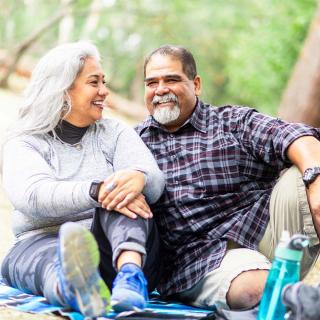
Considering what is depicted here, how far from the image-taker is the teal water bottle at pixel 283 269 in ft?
8.00

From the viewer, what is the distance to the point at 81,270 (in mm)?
2297

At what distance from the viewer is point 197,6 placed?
20.5 m

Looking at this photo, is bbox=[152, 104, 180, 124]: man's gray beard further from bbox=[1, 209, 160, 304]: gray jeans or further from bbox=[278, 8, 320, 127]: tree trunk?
bbox=[278, 8, 320, 127]: tree trunk

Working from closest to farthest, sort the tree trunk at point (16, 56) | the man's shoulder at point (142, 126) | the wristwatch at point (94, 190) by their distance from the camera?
the wristwatch at point (94, 190) → the man's shoulder at point (142, 126) → the tree trunk at point (16, 56)

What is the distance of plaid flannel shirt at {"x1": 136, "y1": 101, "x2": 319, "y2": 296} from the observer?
3221mm

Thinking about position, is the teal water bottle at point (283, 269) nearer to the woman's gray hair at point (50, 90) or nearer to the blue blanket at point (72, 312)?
the blue blanket at point (72, 312)

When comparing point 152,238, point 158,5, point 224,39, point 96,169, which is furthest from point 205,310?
point 224,39

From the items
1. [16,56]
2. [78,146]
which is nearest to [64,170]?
[78,146]

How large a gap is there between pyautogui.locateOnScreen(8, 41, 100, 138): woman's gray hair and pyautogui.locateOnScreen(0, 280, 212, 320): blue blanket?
2.67 ft

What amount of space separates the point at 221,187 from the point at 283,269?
35.5 inches

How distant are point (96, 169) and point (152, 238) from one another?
517 mm

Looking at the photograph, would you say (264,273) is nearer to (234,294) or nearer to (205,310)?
(234,294)

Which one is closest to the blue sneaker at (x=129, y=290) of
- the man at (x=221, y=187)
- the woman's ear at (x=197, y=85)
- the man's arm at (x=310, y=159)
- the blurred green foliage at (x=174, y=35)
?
the man at (x=221, y=187)

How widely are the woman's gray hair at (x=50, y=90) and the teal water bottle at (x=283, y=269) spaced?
1.44 m
